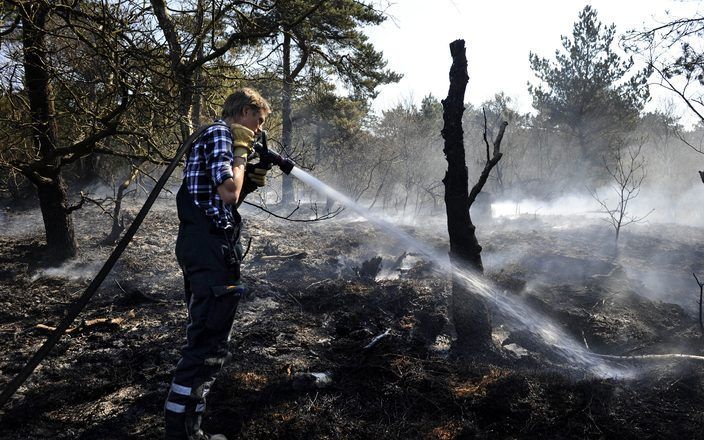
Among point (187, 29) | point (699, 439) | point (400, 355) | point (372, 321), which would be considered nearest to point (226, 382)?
point (400, 355)

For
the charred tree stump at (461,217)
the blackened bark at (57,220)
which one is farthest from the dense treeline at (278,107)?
the charred tree stump at (461,217)

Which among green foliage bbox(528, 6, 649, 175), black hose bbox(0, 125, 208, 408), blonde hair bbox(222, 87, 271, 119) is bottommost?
black hose bbox(0, 125, 208, 408)

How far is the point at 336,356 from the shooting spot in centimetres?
407

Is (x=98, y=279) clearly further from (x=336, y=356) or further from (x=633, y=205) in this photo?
(x=633, y=205)

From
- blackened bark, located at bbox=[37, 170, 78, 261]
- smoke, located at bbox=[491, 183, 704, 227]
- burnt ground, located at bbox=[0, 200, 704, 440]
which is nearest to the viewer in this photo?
burnt ground, located at bbox=[0, 200, 704, 440]

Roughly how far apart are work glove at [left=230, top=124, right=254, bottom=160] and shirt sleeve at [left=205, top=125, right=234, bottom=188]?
0.09 metres

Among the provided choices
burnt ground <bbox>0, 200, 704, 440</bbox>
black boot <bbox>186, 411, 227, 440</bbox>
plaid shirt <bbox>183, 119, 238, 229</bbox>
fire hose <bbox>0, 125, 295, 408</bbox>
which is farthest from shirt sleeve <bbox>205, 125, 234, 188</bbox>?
burnt ground <bbox>0, 200, 704, 440</bbox>

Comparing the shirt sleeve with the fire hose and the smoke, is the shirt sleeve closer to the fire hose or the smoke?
the fire hose

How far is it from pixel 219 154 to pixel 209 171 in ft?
0.49

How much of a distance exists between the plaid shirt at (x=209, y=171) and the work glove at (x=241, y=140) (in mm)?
81

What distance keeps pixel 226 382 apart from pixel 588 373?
12.7 ft

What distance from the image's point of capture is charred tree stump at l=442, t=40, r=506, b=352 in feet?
16.6


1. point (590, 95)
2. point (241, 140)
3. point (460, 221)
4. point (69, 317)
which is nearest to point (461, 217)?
point (460, 221)

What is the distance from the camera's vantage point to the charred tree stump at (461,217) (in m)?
5.05
